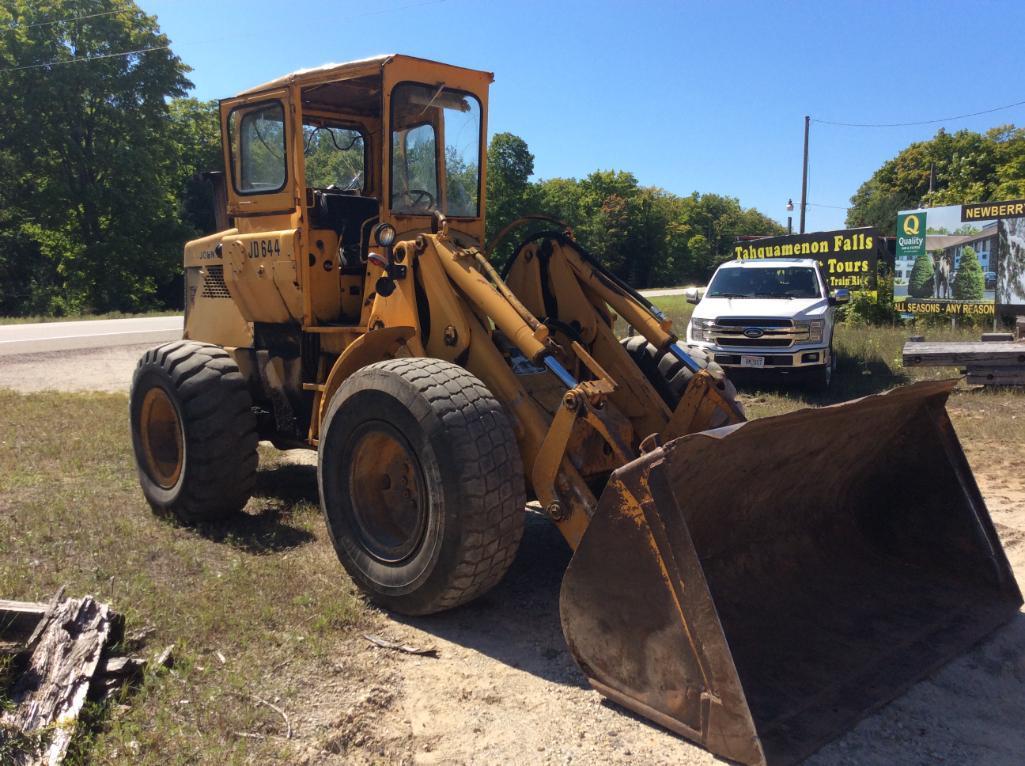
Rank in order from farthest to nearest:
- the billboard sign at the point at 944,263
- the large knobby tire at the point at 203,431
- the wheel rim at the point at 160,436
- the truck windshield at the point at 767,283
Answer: the billboard sign at the point at 944,263
the truck windshield at the point at 767,283
the wheel rim at the point at 160,436
the large knobby tire at the point at 203,431

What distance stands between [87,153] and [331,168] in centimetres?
3349

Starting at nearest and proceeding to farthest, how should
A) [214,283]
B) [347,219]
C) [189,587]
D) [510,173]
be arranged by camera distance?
[189,587] < [347,219] < [214,283] < [510,173]

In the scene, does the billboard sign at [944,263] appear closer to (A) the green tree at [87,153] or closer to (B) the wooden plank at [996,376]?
(B) the wooden plank at [996,376]

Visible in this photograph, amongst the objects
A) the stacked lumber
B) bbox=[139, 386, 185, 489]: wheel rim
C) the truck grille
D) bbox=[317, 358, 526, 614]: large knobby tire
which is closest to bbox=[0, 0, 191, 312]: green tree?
the truck grille

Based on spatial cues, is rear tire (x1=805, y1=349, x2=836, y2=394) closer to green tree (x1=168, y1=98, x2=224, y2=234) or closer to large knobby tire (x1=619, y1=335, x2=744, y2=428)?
large knobby tire (x1=619, y1=335, x2=744, y2=428)

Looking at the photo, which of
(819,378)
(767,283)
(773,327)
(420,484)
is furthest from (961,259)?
(420,484)

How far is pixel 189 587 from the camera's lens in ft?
15.2

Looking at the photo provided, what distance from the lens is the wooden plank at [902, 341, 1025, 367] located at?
432 inches

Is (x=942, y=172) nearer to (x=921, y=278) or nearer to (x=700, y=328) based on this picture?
(x=921, y=278)

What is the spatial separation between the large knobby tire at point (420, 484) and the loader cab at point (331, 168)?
114 centimetres

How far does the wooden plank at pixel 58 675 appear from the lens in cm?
317

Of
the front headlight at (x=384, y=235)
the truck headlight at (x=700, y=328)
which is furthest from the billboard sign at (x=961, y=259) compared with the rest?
the front headlight at (x=384, y=235)

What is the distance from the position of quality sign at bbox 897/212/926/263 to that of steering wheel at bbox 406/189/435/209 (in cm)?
1605

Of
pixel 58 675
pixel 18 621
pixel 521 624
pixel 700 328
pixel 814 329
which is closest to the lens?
pixel 58 675
